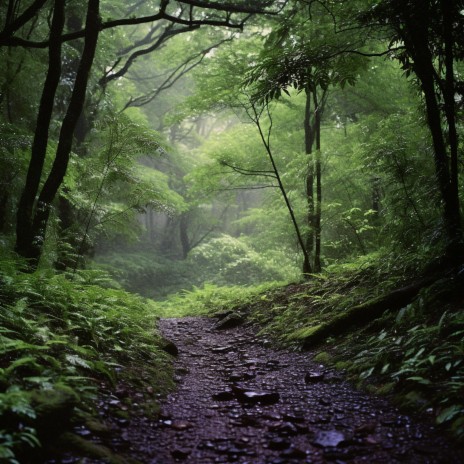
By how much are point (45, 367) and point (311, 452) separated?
2206 millimetres

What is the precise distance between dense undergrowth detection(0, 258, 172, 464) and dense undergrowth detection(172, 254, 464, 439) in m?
2.19

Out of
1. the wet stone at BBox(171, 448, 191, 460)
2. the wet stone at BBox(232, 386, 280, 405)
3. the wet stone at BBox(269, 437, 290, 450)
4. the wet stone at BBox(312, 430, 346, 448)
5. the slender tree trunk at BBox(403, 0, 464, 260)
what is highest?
the slender tree trunk at BBox(403, 0, 464, 260)

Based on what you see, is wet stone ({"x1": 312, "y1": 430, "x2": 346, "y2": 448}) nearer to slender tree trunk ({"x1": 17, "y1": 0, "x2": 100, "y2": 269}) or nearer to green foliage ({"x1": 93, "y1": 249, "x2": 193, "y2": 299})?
slender tree trunk ({"x1": 17, "y1": 0, "x2": 100, "y2": 269})

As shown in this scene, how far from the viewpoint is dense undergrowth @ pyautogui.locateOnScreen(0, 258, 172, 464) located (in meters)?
2.19

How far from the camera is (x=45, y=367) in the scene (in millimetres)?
3012

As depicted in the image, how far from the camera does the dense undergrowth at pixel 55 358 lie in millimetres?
2189

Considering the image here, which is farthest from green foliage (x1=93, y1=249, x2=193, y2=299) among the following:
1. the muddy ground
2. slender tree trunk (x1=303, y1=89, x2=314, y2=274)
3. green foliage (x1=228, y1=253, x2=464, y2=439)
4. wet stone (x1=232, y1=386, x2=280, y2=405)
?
wet stone (x1=232, y1=386, x2=280, y2=405)

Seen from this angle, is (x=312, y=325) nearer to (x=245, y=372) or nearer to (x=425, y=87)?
(x=245, y=372)

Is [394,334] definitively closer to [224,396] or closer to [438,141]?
[224,396]

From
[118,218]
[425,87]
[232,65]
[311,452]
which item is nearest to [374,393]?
[311,452]

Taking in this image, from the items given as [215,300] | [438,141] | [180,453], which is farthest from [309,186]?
[180,453]

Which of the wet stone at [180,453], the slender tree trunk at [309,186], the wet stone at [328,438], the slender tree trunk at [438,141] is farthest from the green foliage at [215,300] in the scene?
the wet stone at [180,453]

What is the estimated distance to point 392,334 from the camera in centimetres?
434

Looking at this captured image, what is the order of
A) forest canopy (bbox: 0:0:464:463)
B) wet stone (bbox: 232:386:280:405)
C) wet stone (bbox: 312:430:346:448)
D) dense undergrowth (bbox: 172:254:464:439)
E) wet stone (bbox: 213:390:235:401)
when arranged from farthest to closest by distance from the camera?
forest canopy (bbox: 0:0:464:463) → wet stone (bbox: 213:390:235:401) → wet stone (bbox: 232:386:280:405) → dense undergrowth (bbox: 172:254:464:439) → wet stone (bbox: 312:430:346:448)
